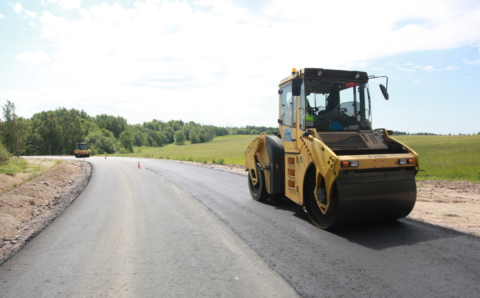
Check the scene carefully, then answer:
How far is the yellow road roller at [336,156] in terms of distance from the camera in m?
5.18

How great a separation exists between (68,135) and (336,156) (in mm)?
91461

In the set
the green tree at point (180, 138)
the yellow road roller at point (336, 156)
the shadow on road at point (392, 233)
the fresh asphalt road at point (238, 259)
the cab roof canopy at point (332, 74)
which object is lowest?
the fresh asphalt road at point (238, 259)

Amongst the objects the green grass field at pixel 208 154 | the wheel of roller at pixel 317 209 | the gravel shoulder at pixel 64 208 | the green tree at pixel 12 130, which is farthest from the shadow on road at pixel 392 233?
the green tree at pixel 12 130

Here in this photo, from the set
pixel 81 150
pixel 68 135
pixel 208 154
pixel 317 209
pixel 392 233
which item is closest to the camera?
pixel 392 233

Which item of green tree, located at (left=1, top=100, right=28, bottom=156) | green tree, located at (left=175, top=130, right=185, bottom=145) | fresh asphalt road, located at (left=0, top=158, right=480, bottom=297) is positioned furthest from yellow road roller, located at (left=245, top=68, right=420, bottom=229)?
green tree, located at (left=175, top=130, right=185, bottom=145)

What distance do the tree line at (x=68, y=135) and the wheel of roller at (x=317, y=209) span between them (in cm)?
322

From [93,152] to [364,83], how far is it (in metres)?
81.8

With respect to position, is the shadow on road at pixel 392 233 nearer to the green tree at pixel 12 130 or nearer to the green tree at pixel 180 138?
the green tree at pixel 12 130

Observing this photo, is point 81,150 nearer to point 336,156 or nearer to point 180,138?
point 336,156

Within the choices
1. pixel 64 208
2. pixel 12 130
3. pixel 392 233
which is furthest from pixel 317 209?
pixel 12 130

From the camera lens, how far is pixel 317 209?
6004 millimetres

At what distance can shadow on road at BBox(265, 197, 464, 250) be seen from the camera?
16.0 ft

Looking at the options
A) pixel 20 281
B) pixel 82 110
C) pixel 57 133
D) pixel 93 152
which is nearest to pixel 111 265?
pixel 20 281

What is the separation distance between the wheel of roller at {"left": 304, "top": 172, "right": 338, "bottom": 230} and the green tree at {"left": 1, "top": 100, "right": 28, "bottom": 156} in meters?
60.6
